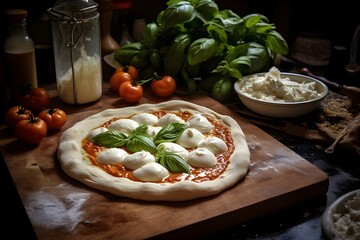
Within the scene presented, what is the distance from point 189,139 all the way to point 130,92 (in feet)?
1.42

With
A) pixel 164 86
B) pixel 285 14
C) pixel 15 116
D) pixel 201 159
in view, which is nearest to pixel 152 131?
pixel 201 159

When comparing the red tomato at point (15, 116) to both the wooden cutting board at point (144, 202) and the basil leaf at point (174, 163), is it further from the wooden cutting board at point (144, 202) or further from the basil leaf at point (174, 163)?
the basil leaf at point (174, 163)

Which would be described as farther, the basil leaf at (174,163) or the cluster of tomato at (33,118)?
the cluster of tomato at (33,118)

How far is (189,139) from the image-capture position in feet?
4.76

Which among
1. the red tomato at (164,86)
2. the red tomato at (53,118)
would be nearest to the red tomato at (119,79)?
the red tomato at (164,86)

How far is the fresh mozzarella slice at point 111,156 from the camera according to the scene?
1347 mm

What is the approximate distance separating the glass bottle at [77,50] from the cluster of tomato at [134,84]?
3.6 inches

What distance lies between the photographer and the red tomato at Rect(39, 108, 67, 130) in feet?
5.04

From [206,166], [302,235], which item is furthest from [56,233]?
[302,235]

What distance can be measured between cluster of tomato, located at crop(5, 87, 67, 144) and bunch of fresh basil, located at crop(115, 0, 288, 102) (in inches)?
18.6

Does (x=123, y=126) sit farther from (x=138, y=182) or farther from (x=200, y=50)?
(x=200, y=50)

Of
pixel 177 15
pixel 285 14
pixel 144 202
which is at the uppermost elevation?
pixel 177 15

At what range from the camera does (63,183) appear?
127 cm

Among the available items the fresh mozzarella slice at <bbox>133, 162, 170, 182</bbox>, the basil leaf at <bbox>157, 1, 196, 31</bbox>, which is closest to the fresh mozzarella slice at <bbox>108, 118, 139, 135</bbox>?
the fresh mozzarella slice at <bbox>133, 162, 170, 182</bbox>
